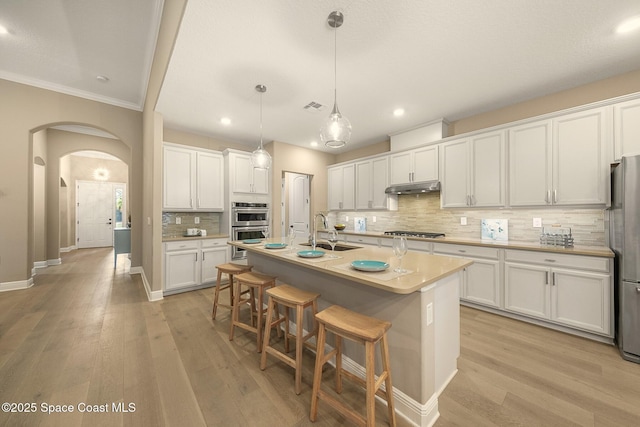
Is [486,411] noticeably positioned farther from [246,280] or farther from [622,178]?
[622,178]

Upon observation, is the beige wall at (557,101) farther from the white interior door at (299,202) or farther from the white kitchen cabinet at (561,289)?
the white interior door at (299,202)

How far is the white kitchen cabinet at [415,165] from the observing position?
399 cm

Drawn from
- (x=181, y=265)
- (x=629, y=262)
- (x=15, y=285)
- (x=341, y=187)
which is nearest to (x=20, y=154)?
(x=15, y=285)

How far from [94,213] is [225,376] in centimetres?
1017

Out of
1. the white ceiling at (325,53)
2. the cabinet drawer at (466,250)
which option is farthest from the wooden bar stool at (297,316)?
the cabinet drawer at (466,250)

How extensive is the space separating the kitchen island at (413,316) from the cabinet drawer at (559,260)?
1.56 m

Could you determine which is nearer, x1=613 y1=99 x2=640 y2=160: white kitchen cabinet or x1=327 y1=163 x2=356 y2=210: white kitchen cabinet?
x1=613 y1=99 x2=640 y2=160: white kitchen cabinet

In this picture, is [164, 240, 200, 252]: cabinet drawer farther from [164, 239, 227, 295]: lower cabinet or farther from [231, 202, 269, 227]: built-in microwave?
[231, 202, 269, 227]: built-in microwave

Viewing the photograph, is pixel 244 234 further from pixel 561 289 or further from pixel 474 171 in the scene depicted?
pixel 561 289

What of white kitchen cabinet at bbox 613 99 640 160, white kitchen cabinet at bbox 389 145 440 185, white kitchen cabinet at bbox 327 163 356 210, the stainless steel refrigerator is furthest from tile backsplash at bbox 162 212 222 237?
white kitchen cabinet at bbox 613 99 640 160

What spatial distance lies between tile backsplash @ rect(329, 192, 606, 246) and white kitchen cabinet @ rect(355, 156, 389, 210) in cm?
37

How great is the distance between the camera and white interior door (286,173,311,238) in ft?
19.2

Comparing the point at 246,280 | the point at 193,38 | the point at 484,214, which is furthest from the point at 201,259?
the point at 484,214

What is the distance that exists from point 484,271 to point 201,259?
4.35m
